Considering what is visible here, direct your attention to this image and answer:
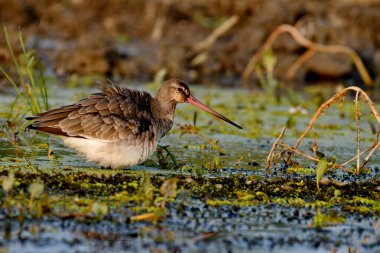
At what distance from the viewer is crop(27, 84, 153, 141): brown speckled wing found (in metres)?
8.17

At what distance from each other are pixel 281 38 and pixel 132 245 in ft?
41.5

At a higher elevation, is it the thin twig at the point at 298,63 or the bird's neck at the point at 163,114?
the thin twig at the point at 298,63

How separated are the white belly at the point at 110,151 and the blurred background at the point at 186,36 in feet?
26.8

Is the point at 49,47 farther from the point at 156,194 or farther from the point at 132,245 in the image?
the point at 132,245

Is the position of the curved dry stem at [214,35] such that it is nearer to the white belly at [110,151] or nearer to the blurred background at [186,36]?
the blurred background at [186,36]

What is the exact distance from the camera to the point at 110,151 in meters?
8.21

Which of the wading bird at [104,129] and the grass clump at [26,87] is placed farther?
the grass clump at [26,87]

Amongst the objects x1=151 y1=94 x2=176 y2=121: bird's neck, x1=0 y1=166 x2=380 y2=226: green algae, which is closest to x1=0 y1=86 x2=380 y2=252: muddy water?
x1=0 y1=166 x2=380 y2=226: green algae

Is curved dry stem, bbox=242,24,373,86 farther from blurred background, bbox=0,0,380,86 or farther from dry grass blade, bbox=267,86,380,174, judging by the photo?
dry grass blade, bbox=267,86,380,174

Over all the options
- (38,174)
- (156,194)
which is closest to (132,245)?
(156,194)

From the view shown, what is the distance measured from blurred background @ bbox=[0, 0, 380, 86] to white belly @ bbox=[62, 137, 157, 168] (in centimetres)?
817

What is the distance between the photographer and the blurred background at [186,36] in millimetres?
17047

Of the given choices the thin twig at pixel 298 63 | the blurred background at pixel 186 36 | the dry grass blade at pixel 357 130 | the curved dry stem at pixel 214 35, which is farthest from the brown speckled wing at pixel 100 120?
the curved dry stem at pixel 214 35

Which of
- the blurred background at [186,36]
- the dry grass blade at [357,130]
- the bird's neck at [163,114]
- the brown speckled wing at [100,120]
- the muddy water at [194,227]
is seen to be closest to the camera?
the muddy water at [194,227]
